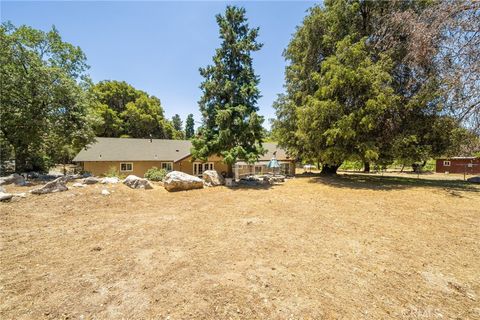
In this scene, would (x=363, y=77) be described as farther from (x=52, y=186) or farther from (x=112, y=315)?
(x=52, y=186)

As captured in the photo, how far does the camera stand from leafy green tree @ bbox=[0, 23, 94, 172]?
15852mm

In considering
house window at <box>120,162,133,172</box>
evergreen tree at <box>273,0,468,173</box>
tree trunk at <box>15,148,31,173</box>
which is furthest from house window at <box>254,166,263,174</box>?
tree trunk at <box>15,148,31,173</box>

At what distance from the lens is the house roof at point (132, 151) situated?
2195 cm

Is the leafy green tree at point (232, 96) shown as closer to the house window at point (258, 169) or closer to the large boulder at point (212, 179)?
the large boulder at point (212, 179)

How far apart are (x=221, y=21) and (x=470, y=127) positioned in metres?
17.9

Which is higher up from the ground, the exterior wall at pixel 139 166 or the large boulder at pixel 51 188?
the exterior wall at pixel 139 166

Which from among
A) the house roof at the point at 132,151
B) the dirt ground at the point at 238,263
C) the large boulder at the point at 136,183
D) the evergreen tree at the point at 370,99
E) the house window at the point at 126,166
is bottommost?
the dirt ground at the point at 238,263

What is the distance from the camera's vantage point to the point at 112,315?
3.09 meters

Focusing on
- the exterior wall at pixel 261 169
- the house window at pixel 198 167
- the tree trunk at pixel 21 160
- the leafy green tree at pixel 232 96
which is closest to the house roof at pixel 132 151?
the exterior wall at pixel 261 169

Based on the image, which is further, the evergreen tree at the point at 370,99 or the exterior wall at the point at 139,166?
the exterior wall at the point at 139,166

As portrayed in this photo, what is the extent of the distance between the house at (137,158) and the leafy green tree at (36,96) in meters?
3.21

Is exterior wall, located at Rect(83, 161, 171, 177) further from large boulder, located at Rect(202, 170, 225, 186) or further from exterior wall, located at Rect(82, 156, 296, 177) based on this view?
large boulder, located at Rect(202, 170, 225, 186)

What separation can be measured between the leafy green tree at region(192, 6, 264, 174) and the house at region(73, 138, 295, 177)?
4.14 metres

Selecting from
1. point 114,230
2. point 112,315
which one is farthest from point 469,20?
point 114,230
